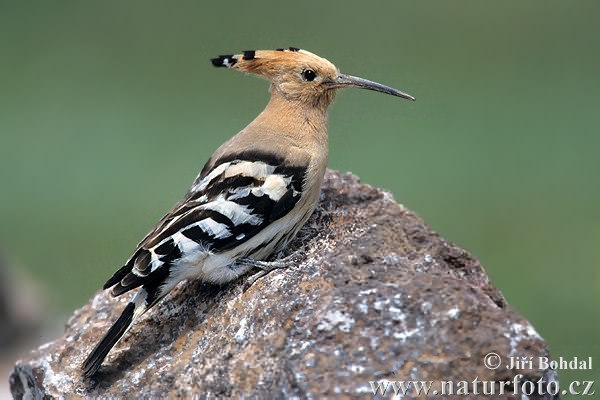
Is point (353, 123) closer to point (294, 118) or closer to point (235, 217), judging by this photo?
point (294, 118)

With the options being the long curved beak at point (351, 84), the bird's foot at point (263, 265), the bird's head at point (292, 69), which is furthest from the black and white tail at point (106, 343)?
the long curved beak at point (351, 84)

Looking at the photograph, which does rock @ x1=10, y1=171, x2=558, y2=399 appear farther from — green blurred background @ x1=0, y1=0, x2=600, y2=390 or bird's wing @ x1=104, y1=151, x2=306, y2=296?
green blurred background @ x1=0, y1=0, x2=600, y2=390

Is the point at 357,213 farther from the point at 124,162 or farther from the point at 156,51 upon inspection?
the point at 156,51

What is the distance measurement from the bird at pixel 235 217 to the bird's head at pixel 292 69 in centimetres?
1

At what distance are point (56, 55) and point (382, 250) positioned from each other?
1477 centimetres

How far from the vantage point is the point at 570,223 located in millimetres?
10672

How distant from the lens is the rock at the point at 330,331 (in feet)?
11.1

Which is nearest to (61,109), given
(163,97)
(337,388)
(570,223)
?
(163,97)

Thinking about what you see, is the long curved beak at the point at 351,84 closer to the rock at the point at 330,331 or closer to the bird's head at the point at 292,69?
the bird's head at the point at 292,69

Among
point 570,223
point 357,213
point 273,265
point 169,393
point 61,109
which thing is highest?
point 61,109

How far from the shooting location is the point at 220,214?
163 inches

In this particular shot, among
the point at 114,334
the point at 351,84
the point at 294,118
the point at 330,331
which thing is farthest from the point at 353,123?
the point at 330,331

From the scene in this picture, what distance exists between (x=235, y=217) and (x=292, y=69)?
78 centimetres

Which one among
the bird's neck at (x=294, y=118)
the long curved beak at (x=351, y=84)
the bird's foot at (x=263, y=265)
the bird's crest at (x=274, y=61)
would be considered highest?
the bird's crest at (x=274, y=61)
